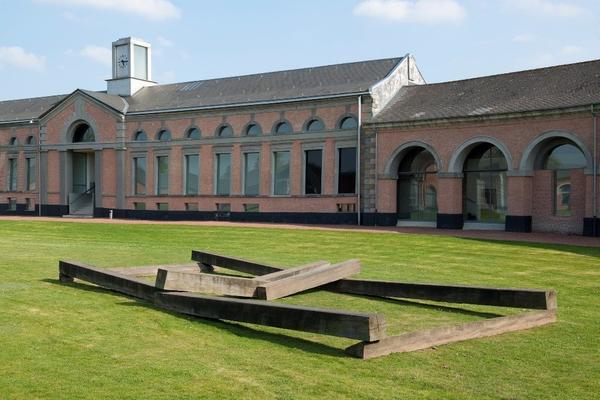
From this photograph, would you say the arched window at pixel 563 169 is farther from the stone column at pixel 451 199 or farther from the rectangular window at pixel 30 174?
the rectangular window at pixel 30 174

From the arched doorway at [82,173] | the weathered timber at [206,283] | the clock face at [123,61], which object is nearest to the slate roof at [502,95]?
the clock face at [123,61]

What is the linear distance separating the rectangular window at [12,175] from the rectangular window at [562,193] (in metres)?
35.4

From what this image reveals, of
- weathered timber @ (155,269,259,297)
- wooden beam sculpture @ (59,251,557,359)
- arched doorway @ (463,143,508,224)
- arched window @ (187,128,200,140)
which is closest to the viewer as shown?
wooden beam sculpture @ (59,251,557,359)

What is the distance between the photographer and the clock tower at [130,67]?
44.4 m

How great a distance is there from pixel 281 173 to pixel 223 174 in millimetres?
3879

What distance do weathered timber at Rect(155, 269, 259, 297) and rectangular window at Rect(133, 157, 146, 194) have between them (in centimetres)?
3379

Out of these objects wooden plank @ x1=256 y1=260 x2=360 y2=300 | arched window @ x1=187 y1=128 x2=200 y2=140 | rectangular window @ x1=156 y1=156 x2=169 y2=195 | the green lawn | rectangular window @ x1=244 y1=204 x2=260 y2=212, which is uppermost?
arched window @ x1=187 y1=128 x2=200 y2=140

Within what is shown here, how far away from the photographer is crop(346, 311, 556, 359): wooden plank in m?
5.61

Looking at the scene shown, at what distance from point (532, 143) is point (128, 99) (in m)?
26.9

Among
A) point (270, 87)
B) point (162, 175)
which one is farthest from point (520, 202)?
point (162, 175)

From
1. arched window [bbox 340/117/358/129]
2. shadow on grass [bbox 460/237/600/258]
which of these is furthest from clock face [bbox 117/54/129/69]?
shadow on grass [bbox 460/237/600/258]

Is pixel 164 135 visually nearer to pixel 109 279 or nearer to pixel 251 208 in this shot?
pixel 251 208

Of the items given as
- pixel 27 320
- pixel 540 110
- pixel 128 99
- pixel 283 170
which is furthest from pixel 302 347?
pixel 128 99

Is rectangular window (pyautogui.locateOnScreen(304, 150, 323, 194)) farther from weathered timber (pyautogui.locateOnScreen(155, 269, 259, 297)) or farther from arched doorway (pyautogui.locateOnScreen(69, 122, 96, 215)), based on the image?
weathered timber (pyautogui.locateOnScreen(155, 269, 259, 297))
